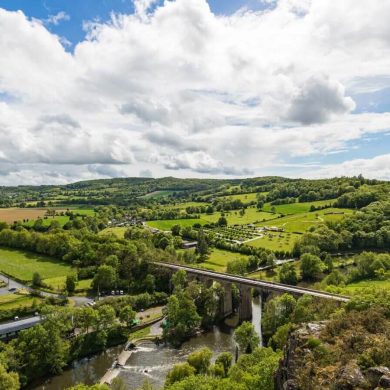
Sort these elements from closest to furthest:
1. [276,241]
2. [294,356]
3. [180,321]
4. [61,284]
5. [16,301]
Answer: [294,356] → [180,321] → [16,301] → [61,284] → [276,241]

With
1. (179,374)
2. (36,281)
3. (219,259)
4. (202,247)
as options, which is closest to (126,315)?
(179,374)

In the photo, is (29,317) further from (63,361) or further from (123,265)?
(123,265)

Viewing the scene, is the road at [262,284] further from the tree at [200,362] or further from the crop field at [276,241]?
the crop field at [276,241]

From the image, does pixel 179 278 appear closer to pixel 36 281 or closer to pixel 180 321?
pixel 180 321

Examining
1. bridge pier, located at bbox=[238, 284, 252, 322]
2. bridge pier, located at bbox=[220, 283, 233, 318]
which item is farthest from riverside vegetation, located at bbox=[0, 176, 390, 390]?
bridge pier, located at bbox=[238, 284, 252, 322]

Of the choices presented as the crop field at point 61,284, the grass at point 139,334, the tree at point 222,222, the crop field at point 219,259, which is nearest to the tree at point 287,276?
the crop field at point 219,259

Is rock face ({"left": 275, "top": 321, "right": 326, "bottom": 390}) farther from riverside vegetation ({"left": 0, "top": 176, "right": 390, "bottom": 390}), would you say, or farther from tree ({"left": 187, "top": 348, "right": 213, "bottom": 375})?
tree ({"left": 187, "top": 348, "right": 213, "bottom": 375})

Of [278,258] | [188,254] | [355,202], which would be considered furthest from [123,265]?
[355,202]
